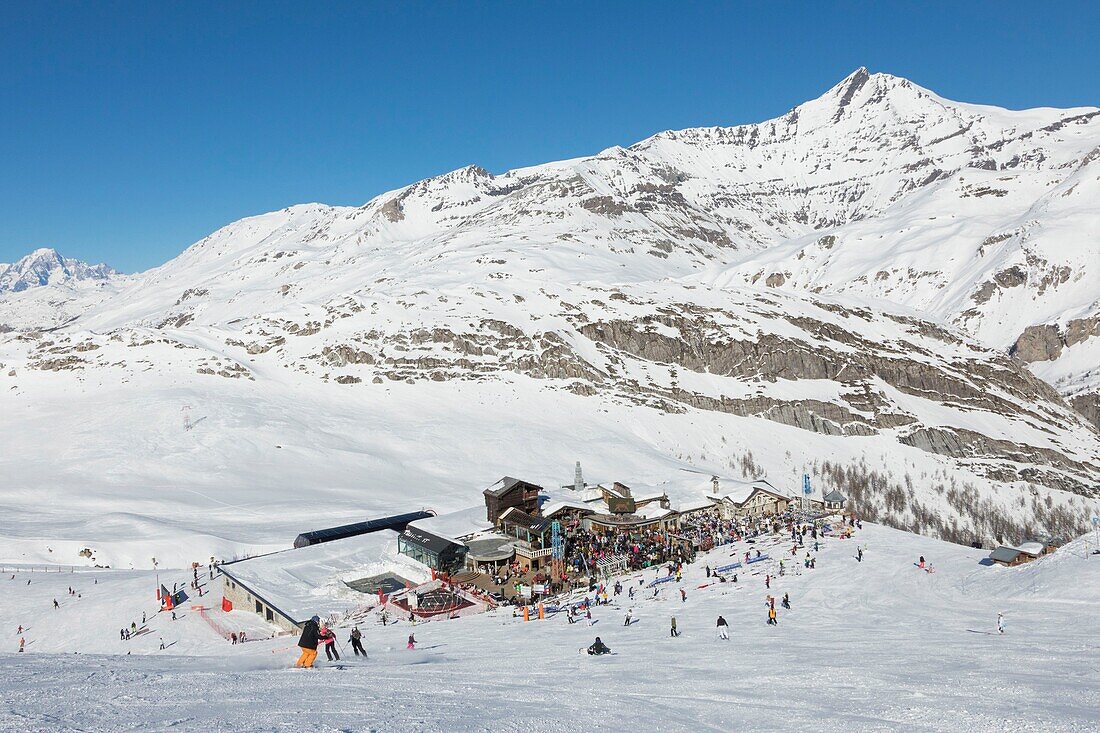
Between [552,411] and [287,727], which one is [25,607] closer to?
[287,727]

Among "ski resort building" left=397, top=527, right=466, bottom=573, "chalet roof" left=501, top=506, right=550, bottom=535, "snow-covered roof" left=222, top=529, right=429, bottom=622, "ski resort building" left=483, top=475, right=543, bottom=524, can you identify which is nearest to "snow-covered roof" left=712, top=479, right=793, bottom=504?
"ski resort building" left=483, top=475, right=543, bottom=524

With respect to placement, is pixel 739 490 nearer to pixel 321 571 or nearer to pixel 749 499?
pixel 749 499

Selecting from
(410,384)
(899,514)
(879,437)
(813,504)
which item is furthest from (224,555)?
(879,437)

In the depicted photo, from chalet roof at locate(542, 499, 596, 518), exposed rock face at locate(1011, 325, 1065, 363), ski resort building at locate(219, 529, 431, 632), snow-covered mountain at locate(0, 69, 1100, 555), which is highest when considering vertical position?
exposed rock face at locate(1011, 325, 1065, 363)

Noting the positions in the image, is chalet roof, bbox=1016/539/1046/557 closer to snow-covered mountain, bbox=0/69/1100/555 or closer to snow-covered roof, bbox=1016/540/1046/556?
snow-covered roof, bbox=1016/540/1046/556

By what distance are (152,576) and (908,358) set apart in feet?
479

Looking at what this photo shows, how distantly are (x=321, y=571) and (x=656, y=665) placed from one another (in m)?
32.0

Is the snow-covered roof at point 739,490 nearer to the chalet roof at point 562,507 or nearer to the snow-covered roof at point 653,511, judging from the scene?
the snow-covered roof at point 653,511

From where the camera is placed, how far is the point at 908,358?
14600 cm

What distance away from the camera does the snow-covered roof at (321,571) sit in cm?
4169

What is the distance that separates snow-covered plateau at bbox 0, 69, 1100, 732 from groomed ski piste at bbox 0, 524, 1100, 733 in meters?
0.17

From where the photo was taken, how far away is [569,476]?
279ft

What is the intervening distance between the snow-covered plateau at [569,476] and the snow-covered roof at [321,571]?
4820mm

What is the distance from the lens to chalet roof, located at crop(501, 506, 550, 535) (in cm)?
5353
